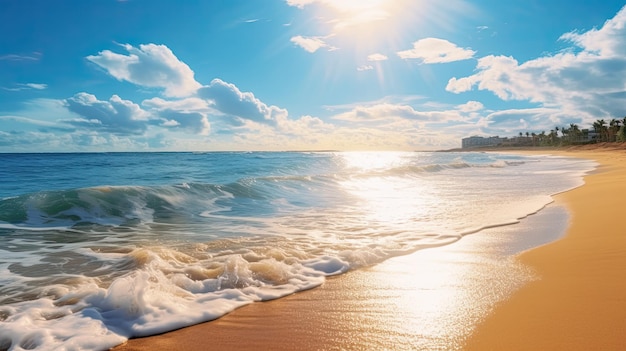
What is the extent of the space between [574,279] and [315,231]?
183 inches

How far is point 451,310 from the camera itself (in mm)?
3439

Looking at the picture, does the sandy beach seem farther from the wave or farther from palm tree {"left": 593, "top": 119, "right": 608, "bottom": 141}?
palm tree {"left": 593, "top": 119, "right": 608, "bottom": 141}

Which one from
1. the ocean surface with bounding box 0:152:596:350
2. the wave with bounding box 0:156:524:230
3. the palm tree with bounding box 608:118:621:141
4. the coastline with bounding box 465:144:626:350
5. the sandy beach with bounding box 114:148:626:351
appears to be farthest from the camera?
the palm tree with bounding box 608:118:621:141

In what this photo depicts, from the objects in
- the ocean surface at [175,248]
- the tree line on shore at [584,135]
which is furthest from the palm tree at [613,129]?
the ocean surface at [175,248]

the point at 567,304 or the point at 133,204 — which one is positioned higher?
the point at 133,204

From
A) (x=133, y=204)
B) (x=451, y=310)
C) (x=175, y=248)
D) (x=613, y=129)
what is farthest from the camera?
(x=613, y=129)

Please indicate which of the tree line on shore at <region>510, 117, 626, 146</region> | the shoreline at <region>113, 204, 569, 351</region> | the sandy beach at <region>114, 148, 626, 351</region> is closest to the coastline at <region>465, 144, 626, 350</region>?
the sandy beach at <region>114, 148, 626, 351</region>

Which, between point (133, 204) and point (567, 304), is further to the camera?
point (133, 204)

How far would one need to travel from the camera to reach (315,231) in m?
7.84

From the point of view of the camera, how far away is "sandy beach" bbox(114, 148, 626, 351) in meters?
2.88

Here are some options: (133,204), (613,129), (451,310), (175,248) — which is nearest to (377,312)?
(451,310)

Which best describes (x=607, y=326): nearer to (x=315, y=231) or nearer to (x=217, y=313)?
(x=217, y=313)

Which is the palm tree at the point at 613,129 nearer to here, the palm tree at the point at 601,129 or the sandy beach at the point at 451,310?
the palm tree at the point at 601,129

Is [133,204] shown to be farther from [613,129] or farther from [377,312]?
[613,129]
